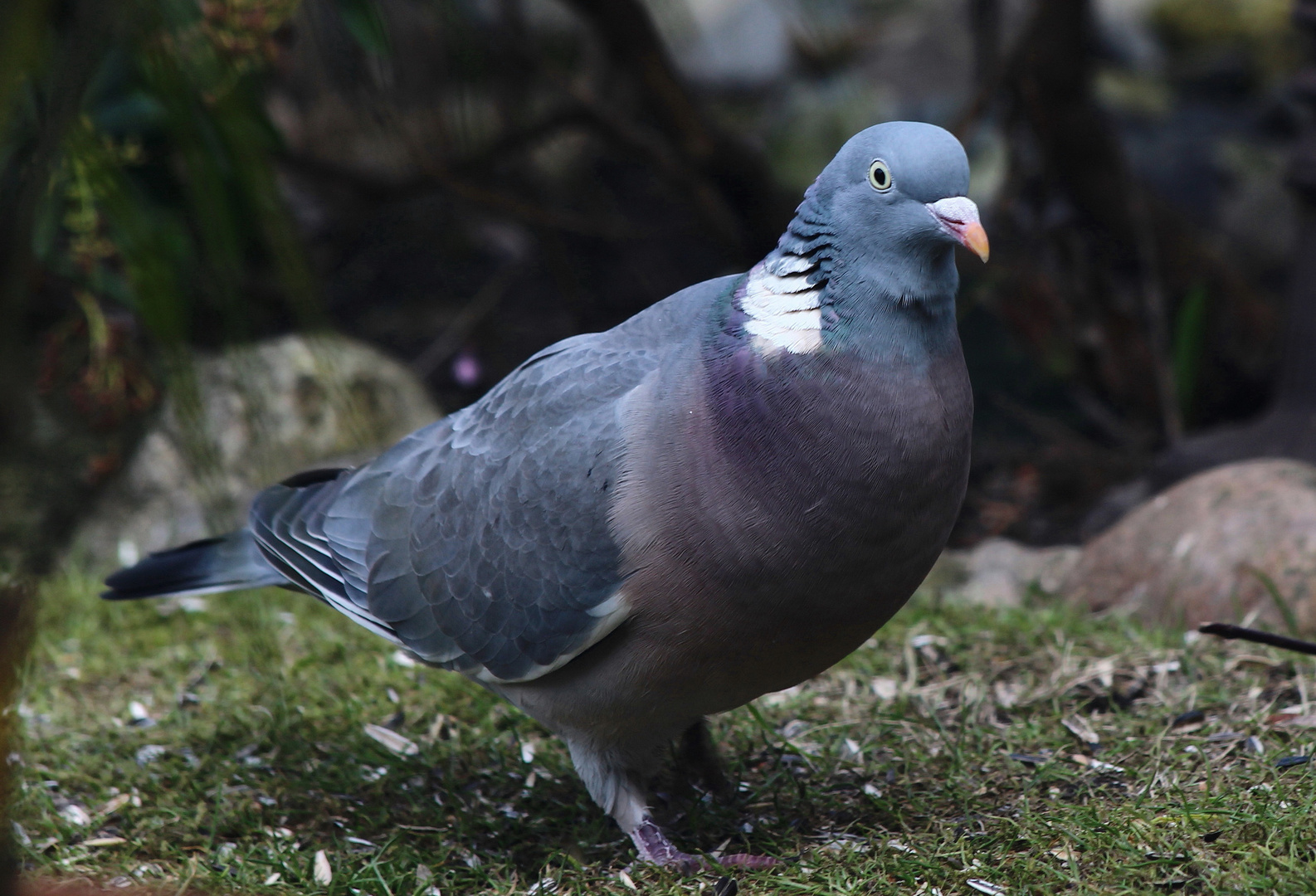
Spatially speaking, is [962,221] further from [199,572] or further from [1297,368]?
[1297,368]

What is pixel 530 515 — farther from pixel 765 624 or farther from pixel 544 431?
pixel 765 624

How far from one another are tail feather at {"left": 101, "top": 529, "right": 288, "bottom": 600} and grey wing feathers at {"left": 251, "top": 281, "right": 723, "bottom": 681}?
0.34ft

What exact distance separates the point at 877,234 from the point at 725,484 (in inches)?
20.7

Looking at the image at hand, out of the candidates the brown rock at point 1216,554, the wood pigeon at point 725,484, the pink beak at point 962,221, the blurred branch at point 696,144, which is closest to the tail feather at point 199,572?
the wood pigeon at point 725,484

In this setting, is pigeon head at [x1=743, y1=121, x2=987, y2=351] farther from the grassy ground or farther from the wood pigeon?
the grassy ground

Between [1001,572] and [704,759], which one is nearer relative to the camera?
[704,759]

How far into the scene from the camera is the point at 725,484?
2.19 metres

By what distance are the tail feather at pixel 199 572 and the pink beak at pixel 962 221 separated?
1.81 metres

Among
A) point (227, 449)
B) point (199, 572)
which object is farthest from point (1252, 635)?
point (227, 449)

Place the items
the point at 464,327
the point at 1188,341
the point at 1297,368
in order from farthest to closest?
the point at 464,327 < the point at 1188,341 < the point at 1297,368

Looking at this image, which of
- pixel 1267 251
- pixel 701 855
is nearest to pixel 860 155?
pixel 701 855

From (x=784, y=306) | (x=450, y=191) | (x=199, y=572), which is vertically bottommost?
(x=199, y=572)

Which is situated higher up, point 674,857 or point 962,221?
point 962,221

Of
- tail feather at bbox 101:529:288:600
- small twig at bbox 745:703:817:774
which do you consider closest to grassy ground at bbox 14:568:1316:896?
small twig at bbox 745:703:817:774
